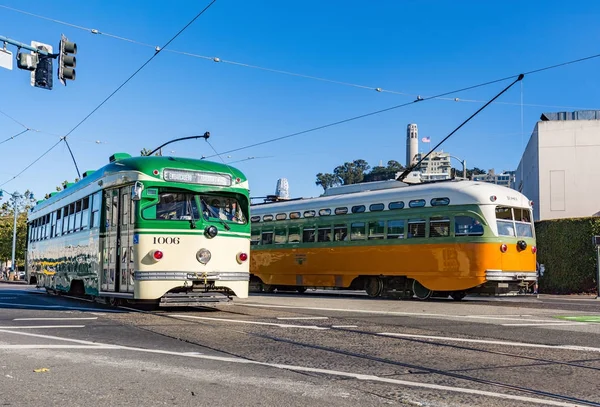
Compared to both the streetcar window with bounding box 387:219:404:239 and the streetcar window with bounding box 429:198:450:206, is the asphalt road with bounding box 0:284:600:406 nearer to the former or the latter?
the streetcar window with bounding box 429:198:450:206

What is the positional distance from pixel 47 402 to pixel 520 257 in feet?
Result: 52.7

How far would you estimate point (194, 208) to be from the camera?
13.6 metres

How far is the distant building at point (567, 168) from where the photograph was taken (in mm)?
42656

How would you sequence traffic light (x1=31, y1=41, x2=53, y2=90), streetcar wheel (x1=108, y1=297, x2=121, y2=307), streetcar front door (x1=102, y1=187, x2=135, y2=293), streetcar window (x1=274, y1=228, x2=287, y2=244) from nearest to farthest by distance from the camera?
streetcar front door (x1=102, y1=187, x2=135, y2=293), streetcar wheel (x1=108, y1=297, x2=121, y2=307), traffic light (x1=31, y1=41, x2=53, y2=90), streetcar window (x1=274, y1=228, x2=287, y2=244)

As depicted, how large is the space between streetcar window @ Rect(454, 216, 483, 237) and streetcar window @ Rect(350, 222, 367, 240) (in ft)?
11.7

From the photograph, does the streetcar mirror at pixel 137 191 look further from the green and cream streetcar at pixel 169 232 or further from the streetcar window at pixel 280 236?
the streetcar window at pixel 280 236

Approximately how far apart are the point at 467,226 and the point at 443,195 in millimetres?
1198

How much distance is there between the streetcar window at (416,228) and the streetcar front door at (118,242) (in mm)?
9331

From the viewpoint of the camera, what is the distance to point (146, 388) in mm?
5836

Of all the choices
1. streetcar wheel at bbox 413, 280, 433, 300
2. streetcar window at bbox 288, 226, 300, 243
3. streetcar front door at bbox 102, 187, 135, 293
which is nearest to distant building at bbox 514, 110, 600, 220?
streetcar window at bbox 288, 226, 300, 243

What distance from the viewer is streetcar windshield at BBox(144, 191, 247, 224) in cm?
1331

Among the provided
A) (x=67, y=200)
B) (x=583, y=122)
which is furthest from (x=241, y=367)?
(x=583, y=122)

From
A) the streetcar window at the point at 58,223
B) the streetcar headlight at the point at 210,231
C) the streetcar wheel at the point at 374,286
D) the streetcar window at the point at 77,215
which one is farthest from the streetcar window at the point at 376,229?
the streetcar window at the point at 58,223

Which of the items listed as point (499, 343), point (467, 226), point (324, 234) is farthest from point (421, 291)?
point (499, 343)
